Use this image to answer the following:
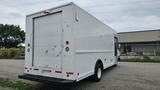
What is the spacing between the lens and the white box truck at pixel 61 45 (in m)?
5.80

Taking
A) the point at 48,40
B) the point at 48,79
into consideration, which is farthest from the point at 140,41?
the point at 48,79

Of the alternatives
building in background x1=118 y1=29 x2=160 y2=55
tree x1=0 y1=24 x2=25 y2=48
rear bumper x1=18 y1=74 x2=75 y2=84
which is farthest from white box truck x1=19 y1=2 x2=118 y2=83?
A: tree x1=0 y1=24 x2=25 y2=48

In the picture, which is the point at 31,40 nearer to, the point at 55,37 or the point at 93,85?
the point at 55,37

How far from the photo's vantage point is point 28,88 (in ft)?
21.7

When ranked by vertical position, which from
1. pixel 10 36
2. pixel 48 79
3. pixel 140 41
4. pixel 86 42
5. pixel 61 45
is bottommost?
pixel 48 79

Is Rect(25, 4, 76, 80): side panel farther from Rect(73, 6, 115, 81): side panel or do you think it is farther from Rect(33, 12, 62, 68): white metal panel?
Rect(73, 6, 115, 81): side panel

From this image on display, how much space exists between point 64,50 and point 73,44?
388mm

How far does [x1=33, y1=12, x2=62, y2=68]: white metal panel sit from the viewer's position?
6.10 meters

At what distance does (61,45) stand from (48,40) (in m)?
0.67

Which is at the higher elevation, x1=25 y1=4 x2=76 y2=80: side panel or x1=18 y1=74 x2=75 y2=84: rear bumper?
x1=25 y1=4 x2=76 y2=80: side panel

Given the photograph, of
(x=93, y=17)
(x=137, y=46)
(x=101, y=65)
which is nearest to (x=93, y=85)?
(x=101, y=65)

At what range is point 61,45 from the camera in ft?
19.6

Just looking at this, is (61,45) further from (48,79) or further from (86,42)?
(48,79)

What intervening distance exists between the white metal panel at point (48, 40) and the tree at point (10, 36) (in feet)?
188
